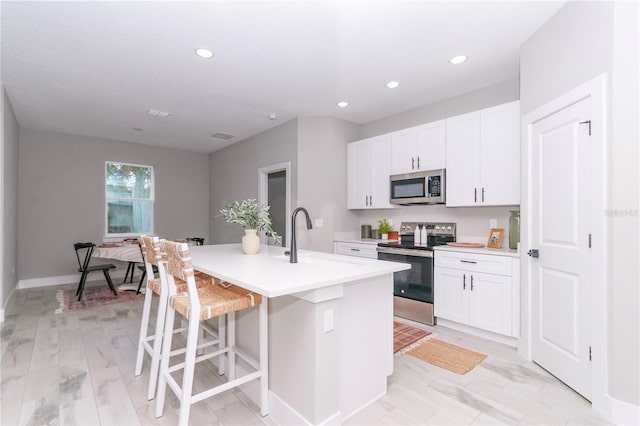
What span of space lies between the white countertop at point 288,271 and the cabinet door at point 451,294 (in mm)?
1552

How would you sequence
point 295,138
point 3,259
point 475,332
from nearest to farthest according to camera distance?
point 475,332, point 3,259, point 295,138

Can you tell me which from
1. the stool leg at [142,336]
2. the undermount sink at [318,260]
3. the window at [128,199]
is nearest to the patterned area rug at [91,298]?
the window at [128,199]

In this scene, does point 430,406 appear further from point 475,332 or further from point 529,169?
point 529,169

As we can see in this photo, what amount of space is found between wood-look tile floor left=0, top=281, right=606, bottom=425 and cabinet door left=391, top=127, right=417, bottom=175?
2.10 meters

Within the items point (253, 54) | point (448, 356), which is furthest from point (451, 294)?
point (253, 54)

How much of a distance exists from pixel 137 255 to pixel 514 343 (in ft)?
16.2

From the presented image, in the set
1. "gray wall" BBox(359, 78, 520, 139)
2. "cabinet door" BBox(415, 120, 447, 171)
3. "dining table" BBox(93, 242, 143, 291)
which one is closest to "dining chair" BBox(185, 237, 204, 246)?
"dining table" BBox(93, 242, 143, 291)

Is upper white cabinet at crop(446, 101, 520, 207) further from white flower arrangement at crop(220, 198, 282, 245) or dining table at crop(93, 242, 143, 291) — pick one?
dining table at crop(93, 242, 143, 291)

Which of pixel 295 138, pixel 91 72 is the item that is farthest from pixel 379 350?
pixel 91 72

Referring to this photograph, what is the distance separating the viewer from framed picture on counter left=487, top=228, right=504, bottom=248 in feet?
11.2

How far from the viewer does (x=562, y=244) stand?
2.28 m

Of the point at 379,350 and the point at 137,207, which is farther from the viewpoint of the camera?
the point at 137,207

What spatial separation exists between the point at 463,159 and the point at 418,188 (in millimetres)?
621

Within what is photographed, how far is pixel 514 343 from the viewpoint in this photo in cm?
290
